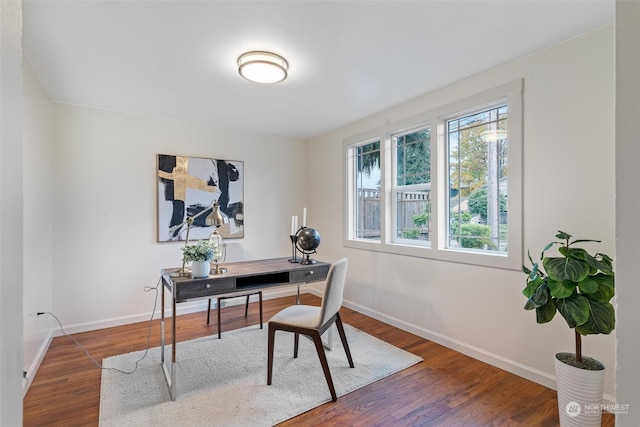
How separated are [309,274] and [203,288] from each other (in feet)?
2.81

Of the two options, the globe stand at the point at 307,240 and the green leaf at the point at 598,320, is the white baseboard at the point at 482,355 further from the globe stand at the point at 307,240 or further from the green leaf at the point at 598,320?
the globe stand at the point at 307,240

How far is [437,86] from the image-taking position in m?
2.73

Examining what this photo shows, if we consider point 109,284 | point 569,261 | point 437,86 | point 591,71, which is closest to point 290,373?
point 569,261

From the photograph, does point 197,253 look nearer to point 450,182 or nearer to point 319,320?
point 319,320

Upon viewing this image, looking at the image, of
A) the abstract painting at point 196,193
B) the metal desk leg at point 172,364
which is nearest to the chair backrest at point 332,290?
the metal desk leg at point 172,364

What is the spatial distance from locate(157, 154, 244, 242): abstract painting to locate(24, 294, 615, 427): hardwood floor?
1368 millimetres

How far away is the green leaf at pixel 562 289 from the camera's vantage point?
5.32 ft

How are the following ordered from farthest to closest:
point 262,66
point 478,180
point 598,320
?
1. point 478,180
2. point 262,66
3. point 598,320

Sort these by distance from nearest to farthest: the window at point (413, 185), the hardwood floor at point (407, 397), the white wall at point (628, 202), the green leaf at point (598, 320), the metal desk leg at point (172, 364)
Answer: the white wall at point (628, 202)
the green leaf at point (598, 320)
the hardwood floor at point (407, 397)
the metal desk leg at point (172, 364)
the window at point (413, 185)

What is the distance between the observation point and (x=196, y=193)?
374cm

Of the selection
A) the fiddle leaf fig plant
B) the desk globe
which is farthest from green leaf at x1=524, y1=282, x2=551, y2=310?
the desk globe

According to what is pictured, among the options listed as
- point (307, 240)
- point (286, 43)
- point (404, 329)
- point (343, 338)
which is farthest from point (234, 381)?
point (286, 43)

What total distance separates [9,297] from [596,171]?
8.75ft

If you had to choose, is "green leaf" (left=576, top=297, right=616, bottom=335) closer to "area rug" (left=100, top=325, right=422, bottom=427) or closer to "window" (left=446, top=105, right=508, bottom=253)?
"window" (left=446, top=105, right=508, bottom=253)
